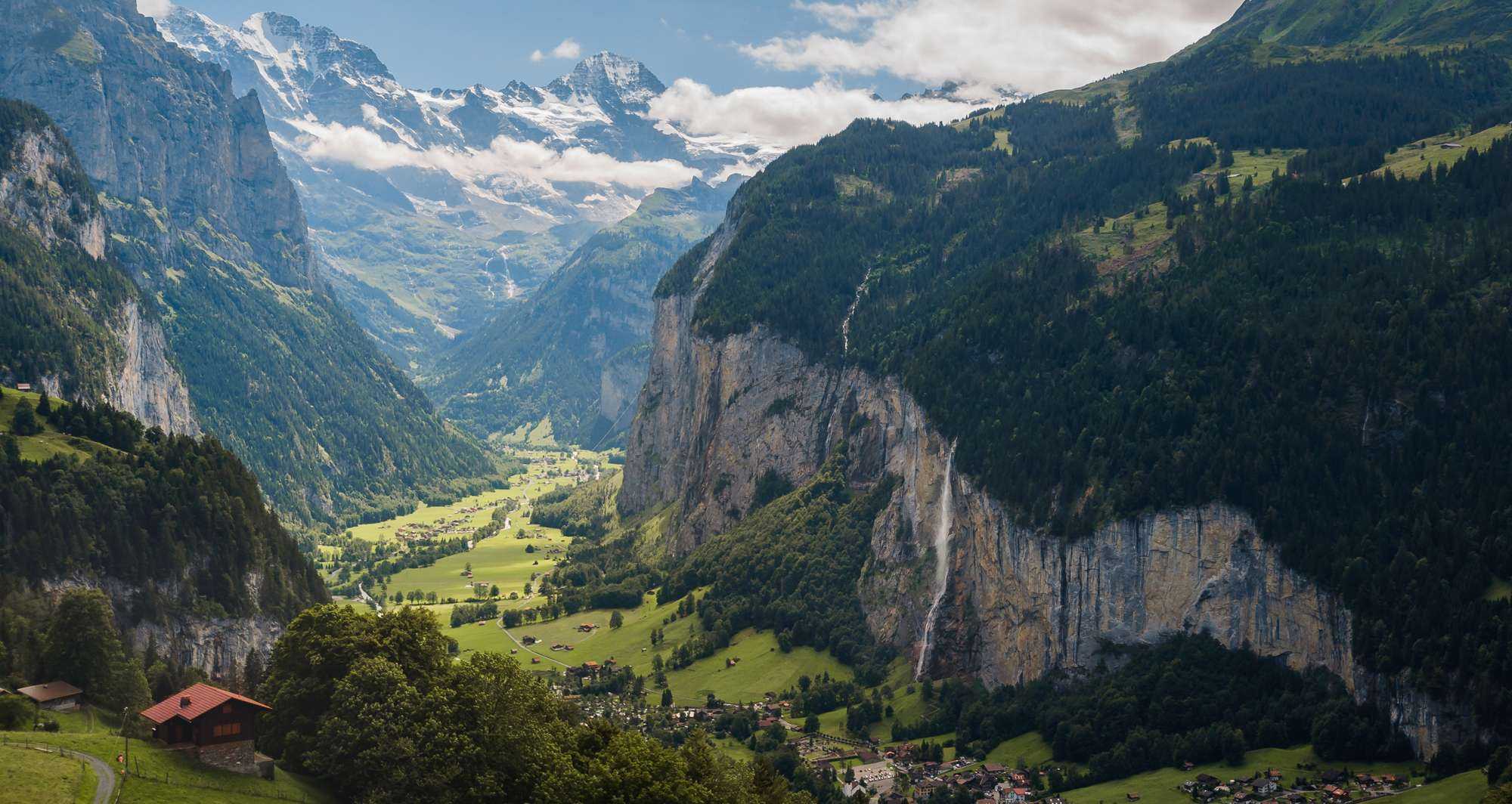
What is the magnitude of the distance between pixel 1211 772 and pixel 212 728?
351 ft

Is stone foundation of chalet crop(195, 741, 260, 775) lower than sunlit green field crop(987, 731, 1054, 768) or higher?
higher

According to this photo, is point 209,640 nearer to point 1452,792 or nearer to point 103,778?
point 103,778

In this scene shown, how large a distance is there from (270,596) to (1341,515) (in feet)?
469

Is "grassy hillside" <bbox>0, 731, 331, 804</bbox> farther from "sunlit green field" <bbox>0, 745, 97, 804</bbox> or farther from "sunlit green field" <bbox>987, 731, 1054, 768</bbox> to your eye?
"sunlit green field" <bbox>987, 731, 1054, 768</bbox>

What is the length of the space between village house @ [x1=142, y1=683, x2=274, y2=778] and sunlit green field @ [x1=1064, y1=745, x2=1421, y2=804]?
9186 cm

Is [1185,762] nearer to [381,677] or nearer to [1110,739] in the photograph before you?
[1110,739]

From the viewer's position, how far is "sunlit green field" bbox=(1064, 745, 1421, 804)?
142750 mm

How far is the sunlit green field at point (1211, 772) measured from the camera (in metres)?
143

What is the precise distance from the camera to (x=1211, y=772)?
150375 mm

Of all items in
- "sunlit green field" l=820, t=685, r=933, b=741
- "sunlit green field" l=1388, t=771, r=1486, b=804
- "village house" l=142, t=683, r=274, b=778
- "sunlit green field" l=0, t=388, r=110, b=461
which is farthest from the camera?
"sunlit green field" l=820, t=685, r=933, b=741

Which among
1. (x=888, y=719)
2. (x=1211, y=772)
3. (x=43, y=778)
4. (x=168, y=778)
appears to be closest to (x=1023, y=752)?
(x=888, y=719)

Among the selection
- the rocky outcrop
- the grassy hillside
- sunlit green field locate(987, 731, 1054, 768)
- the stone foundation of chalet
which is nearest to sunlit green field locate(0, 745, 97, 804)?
the grassy hillside

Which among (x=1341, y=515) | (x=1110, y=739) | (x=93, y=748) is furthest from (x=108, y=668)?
(x=1341, y=515)

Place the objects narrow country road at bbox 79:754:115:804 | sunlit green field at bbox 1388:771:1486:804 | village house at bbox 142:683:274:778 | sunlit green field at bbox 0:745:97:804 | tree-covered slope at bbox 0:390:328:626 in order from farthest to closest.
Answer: tree-covered slope at bbox 0:390:328:626
sunlit green field at bbox 1388:771:1486:804
village house at bbox 142:683:274:778
narrow country road at bbox 79:754:115:804
sunlit green field at bbox 0:745:97:804
